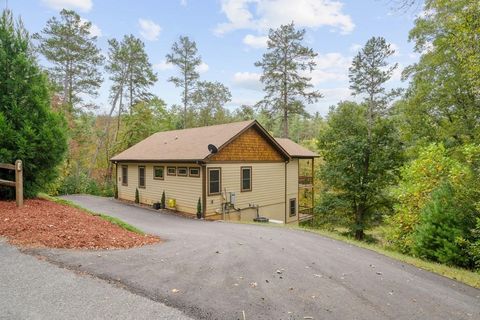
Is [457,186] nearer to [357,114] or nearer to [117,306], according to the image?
[117,306]

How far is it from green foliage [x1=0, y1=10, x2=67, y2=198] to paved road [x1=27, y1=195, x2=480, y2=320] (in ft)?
14.5

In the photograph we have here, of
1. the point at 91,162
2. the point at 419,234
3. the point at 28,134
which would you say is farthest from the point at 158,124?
the point at 419,234

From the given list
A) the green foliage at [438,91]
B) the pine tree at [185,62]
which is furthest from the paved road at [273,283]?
the pine tree at [185,62]

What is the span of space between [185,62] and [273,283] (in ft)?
98.2

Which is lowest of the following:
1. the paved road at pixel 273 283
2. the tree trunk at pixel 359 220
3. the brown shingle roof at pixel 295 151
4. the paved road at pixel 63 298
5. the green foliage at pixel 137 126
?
the tree trunk at pixel 359 220

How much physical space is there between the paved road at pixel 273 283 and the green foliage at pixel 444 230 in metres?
1.91

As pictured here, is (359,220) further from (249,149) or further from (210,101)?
(210,101)

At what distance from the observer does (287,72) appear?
28219 millimetres

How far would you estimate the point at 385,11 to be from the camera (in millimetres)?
5359

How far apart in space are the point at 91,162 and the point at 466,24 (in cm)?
2806

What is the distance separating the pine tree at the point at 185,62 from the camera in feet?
102

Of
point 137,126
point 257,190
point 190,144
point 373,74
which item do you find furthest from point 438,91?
point 137,126

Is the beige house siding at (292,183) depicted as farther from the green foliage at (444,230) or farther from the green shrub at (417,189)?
the green foliage at (444,230)

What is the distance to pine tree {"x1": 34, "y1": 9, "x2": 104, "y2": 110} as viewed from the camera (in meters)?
23.8
